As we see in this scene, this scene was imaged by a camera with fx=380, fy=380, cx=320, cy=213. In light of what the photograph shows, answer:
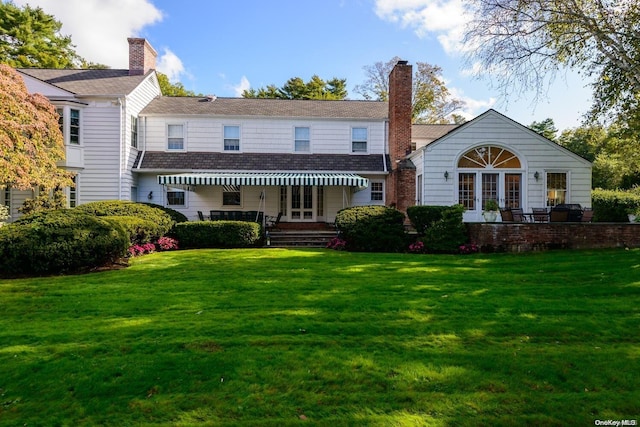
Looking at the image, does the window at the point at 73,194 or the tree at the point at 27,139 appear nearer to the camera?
the tree at the point at 27,139

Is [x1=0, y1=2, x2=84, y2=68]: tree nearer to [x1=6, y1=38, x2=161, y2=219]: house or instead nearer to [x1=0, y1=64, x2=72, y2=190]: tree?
[x1=6, y1=38, x2=161, y2=219]: house

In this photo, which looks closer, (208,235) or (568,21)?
(568,21)

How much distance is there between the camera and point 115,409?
3.35m

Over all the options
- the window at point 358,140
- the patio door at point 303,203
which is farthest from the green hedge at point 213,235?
the window at point 358,140

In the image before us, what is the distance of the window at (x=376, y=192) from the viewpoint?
20.5m

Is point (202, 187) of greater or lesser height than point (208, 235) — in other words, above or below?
above

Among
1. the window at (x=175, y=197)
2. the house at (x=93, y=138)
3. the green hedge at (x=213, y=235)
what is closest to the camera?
the green hedge at (x=213, y=235)

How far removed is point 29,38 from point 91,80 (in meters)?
20.4

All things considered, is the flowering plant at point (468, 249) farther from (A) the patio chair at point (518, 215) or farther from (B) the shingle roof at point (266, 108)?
(B) the shingle roof at point (266, 108)

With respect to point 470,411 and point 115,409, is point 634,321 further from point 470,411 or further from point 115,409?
point 115,409

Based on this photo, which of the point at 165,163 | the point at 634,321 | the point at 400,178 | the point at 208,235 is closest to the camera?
the point at 634,321

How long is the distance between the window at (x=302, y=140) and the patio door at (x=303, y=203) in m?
2.21

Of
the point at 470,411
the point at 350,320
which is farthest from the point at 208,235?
the point at 470,411

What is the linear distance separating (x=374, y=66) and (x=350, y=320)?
41959 mm
